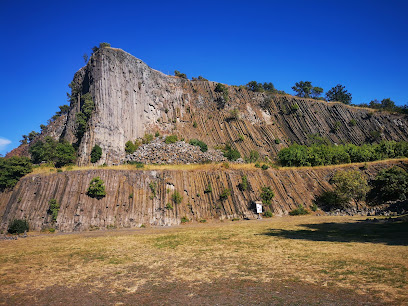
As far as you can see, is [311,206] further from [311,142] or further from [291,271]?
[311,142]

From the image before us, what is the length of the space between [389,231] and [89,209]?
25.4 metres

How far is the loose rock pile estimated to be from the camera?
45625 millimetres

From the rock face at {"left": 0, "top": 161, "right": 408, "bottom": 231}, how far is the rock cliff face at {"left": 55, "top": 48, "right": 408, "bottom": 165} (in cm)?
1481

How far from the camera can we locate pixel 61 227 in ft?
82.8

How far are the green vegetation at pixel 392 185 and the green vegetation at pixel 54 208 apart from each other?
36095 mm

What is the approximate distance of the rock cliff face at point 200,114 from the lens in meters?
46.3

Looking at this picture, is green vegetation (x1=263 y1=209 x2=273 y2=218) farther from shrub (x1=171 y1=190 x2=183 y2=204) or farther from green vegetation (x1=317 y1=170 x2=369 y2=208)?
shrub (x1=171 y1=190 x2=183 y2=204)

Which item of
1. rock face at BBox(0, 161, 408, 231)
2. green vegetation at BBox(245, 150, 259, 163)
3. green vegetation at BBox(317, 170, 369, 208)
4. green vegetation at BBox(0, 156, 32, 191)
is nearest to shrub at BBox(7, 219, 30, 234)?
rock face at BBox(0, 161, 408, 231)

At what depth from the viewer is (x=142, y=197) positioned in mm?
28938

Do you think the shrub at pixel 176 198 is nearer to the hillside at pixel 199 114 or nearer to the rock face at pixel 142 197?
the rock face at pixel 142 197

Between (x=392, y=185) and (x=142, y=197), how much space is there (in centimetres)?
2866

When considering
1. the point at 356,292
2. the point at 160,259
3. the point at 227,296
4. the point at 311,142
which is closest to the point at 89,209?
the point at 160,259

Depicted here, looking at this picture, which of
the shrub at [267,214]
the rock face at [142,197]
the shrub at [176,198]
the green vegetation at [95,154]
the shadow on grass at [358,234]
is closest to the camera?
the shadow on grass at [358,234]

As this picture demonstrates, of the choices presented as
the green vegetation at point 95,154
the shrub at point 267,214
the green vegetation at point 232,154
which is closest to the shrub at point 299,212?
the shrub at point 267,214
